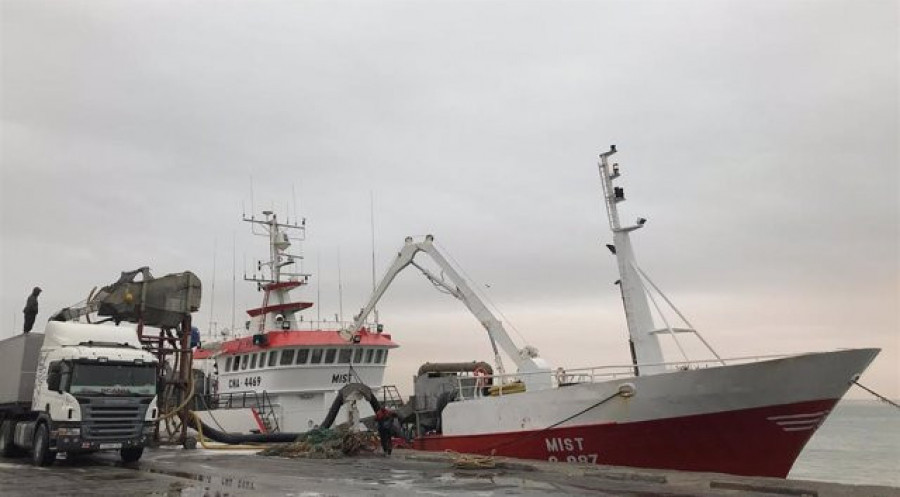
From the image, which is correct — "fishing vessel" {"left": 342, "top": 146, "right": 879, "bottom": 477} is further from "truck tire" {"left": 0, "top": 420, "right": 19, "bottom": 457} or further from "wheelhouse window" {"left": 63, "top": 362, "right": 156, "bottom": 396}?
"truck tire" {"left": 0, "top": 420, "right": 19, "bottom": 457}

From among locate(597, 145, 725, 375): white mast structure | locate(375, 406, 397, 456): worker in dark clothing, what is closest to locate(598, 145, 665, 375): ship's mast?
locate(597, 145, 725, 375): white mast structure

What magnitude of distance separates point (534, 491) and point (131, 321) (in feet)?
53.3

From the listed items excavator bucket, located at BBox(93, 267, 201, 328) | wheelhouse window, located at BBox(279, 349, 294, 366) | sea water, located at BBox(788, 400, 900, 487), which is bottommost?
sea water, located at BBox(788, 400, 900, 487)

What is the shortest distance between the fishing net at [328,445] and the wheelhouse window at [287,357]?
892 centimetres

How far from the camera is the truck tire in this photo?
696 inches

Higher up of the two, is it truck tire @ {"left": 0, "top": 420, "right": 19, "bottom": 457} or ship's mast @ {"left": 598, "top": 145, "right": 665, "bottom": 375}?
ship's mast @ {"left": 598, "top": 145, "right": 665, "bottom": 375}

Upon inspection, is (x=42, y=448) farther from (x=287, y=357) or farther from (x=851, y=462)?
(x=851, y=462)

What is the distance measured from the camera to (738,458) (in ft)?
48.1

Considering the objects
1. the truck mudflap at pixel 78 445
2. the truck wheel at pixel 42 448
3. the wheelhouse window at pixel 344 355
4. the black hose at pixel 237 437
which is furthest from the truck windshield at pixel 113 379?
the wheelhouse window at pixel 344 355

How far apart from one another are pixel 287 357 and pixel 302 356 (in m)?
0.62

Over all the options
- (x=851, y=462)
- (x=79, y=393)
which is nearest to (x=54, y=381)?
(x=79, y=393)

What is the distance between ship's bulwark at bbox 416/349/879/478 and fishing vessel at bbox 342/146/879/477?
0.07 feet

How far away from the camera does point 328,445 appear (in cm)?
1844

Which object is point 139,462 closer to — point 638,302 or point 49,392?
point 49,392
